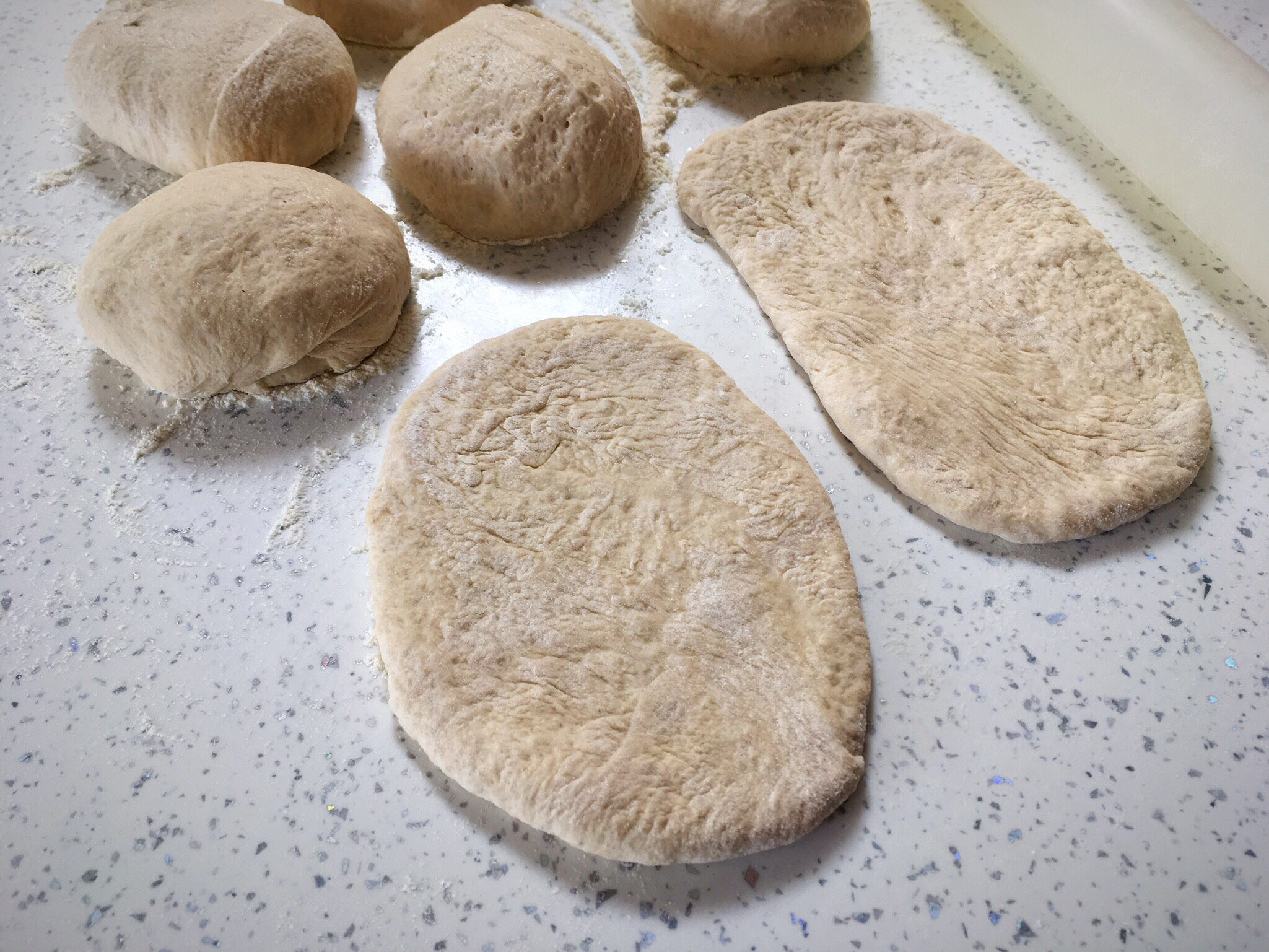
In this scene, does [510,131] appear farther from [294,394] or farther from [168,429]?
[168,429]

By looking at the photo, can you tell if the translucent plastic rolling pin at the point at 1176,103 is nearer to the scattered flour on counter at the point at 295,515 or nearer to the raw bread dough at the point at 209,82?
the raw bread dough at the point at 209,82

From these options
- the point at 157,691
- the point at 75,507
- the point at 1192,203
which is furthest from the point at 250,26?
the point at 1192,203

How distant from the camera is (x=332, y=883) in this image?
85cm

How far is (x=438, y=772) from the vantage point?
925 mm

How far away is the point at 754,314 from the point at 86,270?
91 cm

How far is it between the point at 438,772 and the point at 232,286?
65 cm

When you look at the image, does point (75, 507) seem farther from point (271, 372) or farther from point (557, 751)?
point (557, 751)

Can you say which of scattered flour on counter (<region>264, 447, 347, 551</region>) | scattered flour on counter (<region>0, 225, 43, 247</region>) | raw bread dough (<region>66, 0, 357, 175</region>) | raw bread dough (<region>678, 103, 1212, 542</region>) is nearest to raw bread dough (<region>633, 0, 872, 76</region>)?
raw bread dough (<region>678, 103, 1212, 542</region>)

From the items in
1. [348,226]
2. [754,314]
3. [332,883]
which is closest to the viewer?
[332,883]

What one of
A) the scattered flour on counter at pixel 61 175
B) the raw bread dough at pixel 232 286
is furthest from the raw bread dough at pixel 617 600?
the scattered flour on counter at pixel 61 175

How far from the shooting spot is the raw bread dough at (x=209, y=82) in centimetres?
130

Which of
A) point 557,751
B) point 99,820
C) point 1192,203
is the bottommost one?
point 99,820

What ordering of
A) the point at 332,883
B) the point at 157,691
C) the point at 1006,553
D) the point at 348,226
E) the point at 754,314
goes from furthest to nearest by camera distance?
1. the point at 754,314
2. the point at 348,226
3. the point at 1006,553
4. the point at 157,691
5. the point at 332,883

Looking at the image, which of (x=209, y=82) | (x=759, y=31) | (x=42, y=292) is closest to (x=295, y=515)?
(x=42, y=292)
